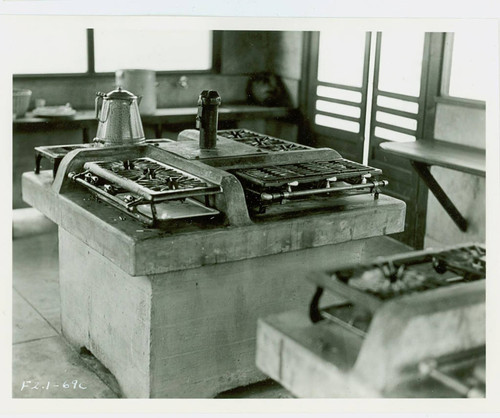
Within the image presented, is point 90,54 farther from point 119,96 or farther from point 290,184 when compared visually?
point 290,184

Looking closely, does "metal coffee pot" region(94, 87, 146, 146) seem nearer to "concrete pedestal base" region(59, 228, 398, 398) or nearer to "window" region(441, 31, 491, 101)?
"concrete pedestal base" region(59, 228, 398, 398)

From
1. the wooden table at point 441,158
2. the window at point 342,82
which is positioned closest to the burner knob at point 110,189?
the wooden table at point 441,158

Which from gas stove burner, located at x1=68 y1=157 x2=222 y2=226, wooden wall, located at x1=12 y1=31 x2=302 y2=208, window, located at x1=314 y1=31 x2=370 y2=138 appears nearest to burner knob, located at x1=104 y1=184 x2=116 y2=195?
gas stove burner, located at x1=68 y1=157 x2=222 y2=226

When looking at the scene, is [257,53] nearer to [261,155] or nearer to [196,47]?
[196,47]

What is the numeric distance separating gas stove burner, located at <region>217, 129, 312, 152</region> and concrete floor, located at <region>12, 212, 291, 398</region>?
117 cm

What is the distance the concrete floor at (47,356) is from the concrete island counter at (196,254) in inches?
3.0

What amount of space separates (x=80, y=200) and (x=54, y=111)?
259 centimetres

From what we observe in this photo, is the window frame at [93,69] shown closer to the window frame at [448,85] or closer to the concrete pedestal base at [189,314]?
the window frame at [448,85]

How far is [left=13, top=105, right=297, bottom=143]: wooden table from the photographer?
527cm

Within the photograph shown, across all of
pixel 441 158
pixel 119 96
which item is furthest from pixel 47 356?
pixel 441 158

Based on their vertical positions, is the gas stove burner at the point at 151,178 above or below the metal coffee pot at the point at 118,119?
below

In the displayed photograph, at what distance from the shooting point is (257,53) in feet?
22.1

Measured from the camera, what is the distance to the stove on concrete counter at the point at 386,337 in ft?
5.30

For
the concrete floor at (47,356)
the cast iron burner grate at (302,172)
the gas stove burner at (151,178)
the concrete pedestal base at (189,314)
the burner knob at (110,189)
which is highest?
the cast iron burner grate at (302,172)
